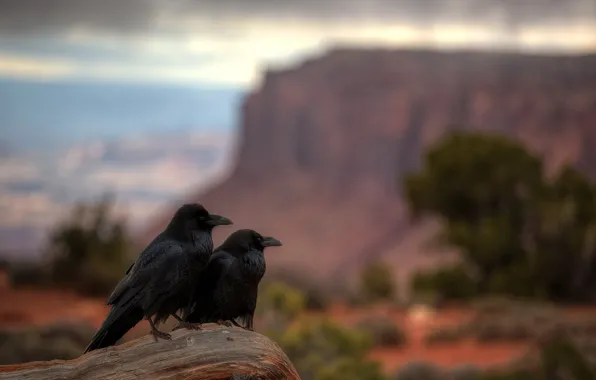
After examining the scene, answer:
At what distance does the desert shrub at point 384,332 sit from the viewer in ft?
75.3

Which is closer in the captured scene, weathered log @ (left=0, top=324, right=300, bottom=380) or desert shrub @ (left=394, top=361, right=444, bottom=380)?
weathered log @ (left=0, top=324, right=300, bottom=380)

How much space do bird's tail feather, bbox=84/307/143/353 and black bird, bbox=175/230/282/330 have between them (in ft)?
0.95

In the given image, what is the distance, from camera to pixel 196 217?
5.40m

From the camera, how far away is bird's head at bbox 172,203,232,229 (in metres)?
5.37

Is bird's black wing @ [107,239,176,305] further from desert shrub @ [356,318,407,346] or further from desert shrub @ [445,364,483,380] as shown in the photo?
desert shrub @ [356,318,407,346]

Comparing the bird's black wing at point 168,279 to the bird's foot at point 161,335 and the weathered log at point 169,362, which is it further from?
the weathered log at point 169,362

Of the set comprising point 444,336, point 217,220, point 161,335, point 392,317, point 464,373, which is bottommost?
point 464,373

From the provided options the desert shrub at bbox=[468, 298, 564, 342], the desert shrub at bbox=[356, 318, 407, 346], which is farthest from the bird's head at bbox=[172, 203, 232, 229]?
the desert shrub at bbox=[468, 298, 564, 342]

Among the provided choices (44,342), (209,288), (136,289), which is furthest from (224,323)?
(44,342)

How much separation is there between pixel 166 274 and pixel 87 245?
22.4 m

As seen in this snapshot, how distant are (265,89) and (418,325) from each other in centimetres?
5326

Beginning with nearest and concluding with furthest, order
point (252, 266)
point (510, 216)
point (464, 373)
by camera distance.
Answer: point (252, 266), point (464, 373), point (510, 216)

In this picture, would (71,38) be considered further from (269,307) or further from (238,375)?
(238,375)

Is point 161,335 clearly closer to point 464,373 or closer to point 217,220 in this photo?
point 217,220
